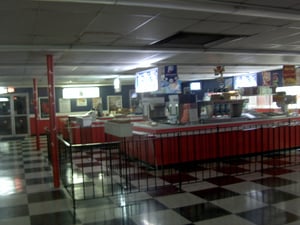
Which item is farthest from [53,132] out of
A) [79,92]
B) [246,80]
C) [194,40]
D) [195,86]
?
[195,86]

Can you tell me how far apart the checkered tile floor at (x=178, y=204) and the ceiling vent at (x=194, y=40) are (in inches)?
106

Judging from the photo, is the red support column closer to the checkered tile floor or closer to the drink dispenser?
the checkered tile floor

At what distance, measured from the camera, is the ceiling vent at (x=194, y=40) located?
579 centimetres

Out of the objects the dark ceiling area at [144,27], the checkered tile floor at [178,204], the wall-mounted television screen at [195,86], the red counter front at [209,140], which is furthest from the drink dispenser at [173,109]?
the wall-mounted television screen at [195,86]

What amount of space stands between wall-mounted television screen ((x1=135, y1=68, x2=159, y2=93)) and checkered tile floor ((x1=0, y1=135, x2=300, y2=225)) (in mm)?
3905

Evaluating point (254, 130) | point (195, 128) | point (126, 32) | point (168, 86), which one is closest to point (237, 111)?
point (254, 130)

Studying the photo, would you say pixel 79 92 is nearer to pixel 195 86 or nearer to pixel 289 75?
pixel 195 86

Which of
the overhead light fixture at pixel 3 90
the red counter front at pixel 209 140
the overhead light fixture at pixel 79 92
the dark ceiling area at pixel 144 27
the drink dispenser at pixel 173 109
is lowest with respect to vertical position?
the red counter front at pixel 209 140

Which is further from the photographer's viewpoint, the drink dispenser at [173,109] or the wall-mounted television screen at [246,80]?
the wall-mounted television screen at [246,80]

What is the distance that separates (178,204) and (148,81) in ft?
18.0

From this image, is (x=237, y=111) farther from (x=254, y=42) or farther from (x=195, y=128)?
(x=254, y=42)

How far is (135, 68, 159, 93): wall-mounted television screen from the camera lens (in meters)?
9.22

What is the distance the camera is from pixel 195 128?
24.6 feet

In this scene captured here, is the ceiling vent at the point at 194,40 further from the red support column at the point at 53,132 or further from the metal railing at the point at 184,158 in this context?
the red support column at the point at 53,132
